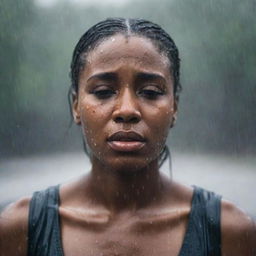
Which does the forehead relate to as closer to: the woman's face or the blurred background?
the woman's face

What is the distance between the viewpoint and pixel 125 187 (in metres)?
2.35

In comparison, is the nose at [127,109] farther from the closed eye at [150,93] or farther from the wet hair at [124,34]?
the wet hair at [124,34]

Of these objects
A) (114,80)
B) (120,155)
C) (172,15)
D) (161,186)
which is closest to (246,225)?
(161,186)

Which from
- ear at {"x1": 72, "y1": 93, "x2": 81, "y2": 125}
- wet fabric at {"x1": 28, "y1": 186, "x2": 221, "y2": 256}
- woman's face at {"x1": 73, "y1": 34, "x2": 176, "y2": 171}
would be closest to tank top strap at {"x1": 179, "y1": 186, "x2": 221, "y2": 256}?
wet fabric at {"x1": 28, "y1": 186, "x2": 221, "y2": 256}

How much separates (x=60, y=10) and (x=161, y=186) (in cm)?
573

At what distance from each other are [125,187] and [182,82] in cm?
507

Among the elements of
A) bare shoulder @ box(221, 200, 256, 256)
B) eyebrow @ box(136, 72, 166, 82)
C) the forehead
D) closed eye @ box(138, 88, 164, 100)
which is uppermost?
the forehead

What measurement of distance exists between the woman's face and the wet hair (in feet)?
0.10

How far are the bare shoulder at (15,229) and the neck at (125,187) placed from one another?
26cm

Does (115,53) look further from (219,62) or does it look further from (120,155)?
(219,62)

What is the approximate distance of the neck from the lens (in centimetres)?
234

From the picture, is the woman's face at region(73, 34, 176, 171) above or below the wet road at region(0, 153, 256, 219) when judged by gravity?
above

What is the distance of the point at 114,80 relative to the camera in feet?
7.15

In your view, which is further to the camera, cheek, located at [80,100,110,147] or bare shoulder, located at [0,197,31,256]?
bare shoulder, located at [0,197,31,256]
